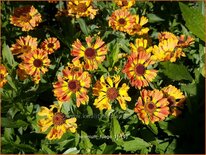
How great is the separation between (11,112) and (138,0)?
2.95ft

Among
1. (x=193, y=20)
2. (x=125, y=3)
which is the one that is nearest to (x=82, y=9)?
(x=125, y=3)

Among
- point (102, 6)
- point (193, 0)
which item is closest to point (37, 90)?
point (102, 6)

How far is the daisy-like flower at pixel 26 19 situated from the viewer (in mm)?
1685

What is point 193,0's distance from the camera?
1.96 meters

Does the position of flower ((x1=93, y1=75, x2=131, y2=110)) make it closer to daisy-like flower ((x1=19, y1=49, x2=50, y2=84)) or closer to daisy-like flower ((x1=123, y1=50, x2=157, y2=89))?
daisy-like flower ((x1=123, y1=50, x2=157, y2=89))

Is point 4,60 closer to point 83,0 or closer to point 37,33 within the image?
point 37,33

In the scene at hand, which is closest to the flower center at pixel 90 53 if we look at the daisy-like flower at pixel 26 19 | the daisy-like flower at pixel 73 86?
the daisy-like flower at pixel 73 86

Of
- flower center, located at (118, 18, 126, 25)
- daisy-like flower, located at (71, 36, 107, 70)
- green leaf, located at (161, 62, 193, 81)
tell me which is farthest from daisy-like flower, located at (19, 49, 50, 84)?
green leaf, located at (161, 62, 193, 81)

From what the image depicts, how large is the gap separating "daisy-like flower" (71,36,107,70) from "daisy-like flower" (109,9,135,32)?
15 cm

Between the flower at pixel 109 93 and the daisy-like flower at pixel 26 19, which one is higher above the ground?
the daisy-like flower at pixel 26 19

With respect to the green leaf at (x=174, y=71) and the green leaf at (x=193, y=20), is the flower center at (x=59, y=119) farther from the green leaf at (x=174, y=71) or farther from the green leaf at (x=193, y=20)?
the green leaf at (x=193, y=20)

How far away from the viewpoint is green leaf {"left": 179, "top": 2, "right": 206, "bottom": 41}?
1.05m

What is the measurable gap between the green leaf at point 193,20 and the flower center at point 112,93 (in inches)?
14.7

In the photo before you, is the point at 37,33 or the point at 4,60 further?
the point at 37,33
